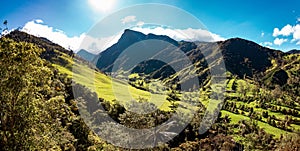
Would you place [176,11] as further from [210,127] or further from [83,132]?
[210,127]

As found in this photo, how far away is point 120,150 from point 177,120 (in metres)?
30.9

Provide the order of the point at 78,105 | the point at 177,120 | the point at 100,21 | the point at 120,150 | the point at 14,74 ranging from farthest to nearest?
the point at 177,120
the point at 78,105
the point at 120,150
the point at 100,21
the point at 14,74

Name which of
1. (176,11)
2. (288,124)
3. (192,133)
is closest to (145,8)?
(176,11)

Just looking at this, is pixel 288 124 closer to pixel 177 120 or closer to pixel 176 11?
pixel 177 120

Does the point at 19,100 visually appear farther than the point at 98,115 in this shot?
No

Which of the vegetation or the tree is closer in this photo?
the tree

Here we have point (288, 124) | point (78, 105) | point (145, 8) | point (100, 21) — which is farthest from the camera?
point (288, 124)

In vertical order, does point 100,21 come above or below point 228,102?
above

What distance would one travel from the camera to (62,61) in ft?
385

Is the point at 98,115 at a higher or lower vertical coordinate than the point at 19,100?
lower

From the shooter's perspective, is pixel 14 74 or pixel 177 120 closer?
pixel 14 74

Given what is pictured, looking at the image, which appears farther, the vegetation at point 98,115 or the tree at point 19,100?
the vegetation at point 98,115

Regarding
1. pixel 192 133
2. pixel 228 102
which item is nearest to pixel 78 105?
pixel 192 133

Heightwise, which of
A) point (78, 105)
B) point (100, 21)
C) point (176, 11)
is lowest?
point (78, 105)
